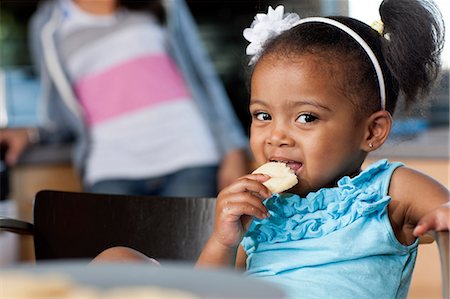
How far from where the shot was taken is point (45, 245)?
1.61 m

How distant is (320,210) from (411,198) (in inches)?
5.6

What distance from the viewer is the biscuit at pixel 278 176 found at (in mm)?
1288

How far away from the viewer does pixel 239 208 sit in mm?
1293

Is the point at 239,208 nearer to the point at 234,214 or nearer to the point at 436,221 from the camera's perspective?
the point at 234,214

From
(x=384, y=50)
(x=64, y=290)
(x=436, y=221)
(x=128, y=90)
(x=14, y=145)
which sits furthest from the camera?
(x=14, y=145)

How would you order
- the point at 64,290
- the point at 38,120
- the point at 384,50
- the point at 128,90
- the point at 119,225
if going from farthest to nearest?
the point at 38,120 < the point at 128,90 < the point at 119,225 < the point at 384,50 < the point at 64,290

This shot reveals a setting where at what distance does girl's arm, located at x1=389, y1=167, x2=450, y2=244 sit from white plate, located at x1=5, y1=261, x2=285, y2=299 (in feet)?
2.02

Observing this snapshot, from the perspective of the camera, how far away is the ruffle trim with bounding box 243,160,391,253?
4.42 feet

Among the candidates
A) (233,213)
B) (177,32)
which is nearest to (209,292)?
(233,213)

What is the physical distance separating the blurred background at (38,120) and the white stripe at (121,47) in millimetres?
356

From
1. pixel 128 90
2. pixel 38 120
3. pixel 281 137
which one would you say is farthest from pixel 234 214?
pixel 38 120

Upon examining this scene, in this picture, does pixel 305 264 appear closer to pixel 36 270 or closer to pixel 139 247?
pixel 139 247

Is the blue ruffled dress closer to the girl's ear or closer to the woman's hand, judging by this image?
the girl's ear

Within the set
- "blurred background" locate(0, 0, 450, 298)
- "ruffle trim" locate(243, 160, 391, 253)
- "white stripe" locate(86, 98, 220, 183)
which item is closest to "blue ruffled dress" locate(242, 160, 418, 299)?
"ruffle trim" locate(243, 160, 391, 253)
